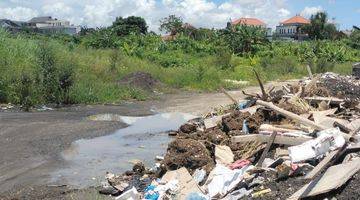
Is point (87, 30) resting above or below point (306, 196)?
above

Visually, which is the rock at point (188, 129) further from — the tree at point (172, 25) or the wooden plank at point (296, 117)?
the tree at point (172, 25)

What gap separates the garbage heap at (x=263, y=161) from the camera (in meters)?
5.85

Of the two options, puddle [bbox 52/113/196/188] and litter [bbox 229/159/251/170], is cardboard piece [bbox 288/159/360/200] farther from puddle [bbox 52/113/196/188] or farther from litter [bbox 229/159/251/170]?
puddle [bbox 52/113/196/188]

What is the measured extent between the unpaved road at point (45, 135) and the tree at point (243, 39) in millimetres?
20231

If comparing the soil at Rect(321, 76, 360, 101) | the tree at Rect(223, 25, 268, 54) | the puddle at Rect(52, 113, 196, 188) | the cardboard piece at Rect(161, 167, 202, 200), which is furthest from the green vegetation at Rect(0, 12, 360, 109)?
the cardboard piece at Rect(161, 167, 202, 200)

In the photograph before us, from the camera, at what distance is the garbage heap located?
5.85m

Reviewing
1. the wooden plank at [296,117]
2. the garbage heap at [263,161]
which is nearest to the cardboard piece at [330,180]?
the garbage heap at [263,161]

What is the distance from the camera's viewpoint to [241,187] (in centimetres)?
631

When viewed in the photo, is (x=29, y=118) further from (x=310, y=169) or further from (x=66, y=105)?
(x=310, y=169)

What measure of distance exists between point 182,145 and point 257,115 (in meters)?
2.31

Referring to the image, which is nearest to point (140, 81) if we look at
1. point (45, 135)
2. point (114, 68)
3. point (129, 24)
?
point (114, 68)

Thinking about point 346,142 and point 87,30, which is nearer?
point 346,142

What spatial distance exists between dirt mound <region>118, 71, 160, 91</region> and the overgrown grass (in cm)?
49

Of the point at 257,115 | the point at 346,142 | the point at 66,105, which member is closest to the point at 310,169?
the point at 346,142
